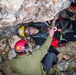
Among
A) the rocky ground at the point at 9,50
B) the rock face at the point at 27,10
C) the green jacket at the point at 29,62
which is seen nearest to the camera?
the green jacket at the point at 29,62

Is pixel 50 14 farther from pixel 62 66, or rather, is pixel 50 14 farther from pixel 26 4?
pixel 62 66

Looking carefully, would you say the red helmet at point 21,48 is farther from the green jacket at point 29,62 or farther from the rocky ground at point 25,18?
the rocky ground at point 25,18

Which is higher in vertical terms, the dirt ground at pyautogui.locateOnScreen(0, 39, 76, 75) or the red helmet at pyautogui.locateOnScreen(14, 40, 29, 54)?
the red helmet at pyautogui.locateOnScreen(14, 40, 29, 54)

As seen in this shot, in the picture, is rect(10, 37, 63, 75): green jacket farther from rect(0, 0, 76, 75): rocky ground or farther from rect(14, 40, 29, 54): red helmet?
rect(0, 0, 76, 75): rocky ground

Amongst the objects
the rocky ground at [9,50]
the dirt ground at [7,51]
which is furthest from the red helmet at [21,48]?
the dirt ground at [7,51]

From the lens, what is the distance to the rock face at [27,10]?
6.90 m

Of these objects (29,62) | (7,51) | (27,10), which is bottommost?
(7,51)

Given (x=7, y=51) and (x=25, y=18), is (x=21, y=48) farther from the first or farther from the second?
(x=7, y=51)

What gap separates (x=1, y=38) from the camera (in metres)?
9.65

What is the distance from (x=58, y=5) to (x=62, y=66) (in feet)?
9.05

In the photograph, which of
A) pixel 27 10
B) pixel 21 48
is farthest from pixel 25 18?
pixel 21 48

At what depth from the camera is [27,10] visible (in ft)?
24.1

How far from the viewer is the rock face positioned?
6898 mm

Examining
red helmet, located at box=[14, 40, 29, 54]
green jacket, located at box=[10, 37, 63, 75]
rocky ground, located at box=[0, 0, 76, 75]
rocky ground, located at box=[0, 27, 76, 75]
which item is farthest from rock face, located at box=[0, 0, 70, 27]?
rocky ground, located at box=[0, 27, 76, 75]
